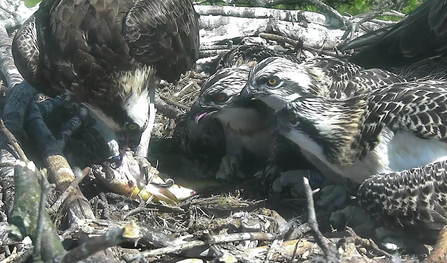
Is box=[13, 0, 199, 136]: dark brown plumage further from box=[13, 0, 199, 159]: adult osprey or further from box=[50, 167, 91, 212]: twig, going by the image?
box=[50, 167, 91, 212]: twig

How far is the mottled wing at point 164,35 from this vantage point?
197 inches

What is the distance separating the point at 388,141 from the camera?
13.8ft

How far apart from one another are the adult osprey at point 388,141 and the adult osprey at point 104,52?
4.40 ft

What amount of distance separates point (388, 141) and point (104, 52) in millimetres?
2334

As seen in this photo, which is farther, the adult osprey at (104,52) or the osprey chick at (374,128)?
the adult osprey at (104,52)

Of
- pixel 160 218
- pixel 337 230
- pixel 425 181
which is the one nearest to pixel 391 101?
pixel 425 181

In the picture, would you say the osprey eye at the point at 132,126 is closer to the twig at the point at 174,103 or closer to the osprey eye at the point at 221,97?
the osprey eye at the point at 221,97

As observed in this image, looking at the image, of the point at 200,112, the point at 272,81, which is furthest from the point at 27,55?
the point at 272,81

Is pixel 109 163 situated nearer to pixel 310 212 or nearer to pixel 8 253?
pixel 8 253

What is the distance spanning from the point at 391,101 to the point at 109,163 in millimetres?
2289

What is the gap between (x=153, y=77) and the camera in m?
5.41

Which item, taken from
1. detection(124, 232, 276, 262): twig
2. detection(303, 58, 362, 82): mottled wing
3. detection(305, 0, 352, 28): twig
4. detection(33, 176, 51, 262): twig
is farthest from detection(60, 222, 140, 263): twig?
detection(305, 0, 352, 28): twig

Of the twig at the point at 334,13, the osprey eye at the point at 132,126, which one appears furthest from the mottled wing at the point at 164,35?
the twig at the point at 334,13

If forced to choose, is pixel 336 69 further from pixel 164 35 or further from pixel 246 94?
pixel 164 35
